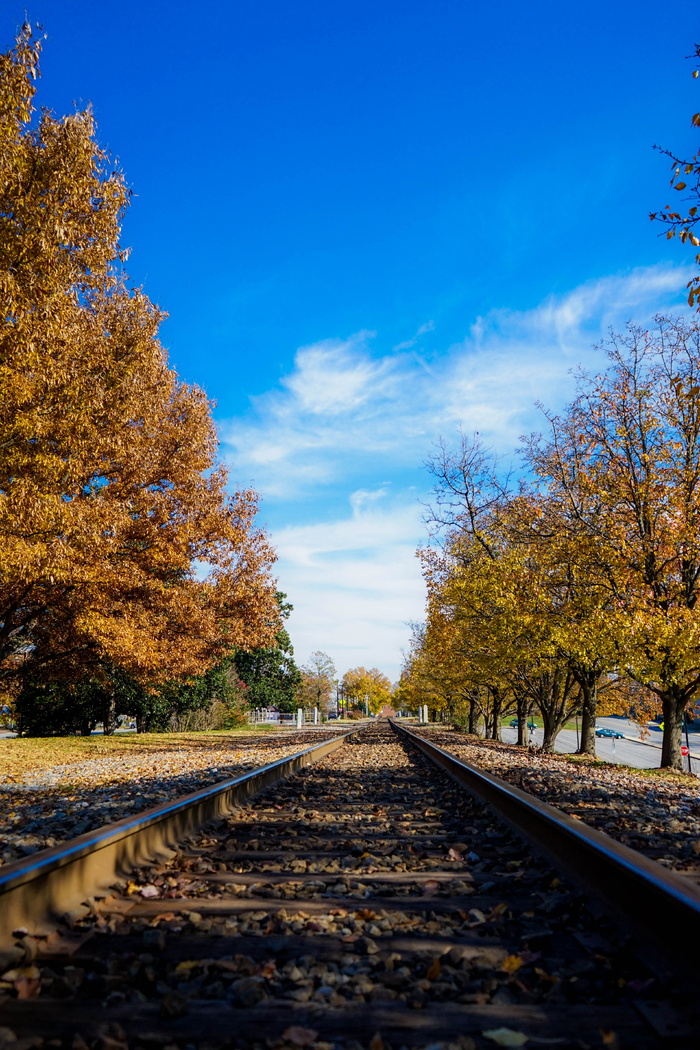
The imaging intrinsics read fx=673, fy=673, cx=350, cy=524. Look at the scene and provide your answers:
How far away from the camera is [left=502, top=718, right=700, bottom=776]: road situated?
57.3 meters

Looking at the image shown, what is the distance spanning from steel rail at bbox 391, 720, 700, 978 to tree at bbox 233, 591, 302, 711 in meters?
43.3

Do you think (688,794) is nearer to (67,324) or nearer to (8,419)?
(8,419)

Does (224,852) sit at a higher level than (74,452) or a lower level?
lower

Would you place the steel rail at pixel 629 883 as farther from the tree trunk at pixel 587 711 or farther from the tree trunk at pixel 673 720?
the tree trunk at pixel 587 711

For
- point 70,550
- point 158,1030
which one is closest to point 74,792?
point 70,550

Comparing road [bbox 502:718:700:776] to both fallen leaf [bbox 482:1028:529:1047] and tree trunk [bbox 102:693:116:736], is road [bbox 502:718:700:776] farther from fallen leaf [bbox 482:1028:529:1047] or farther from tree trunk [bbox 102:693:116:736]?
fallen leaf [bbox 482:1028:529:1047]

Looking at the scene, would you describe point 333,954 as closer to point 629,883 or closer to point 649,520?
point 629,883

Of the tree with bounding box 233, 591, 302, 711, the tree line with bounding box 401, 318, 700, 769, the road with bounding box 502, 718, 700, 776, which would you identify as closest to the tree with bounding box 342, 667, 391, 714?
the road with bounding box 502, 718, 700, 776

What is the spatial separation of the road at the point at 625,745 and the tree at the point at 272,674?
18.6 m

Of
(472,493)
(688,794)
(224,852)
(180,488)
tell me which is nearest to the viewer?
(224,852)

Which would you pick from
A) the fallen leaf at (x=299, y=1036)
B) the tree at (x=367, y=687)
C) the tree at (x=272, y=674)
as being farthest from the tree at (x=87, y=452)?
the tree at (x=367, y=687)

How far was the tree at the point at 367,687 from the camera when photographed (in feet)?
418

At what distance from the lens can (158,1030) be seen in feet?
6.98

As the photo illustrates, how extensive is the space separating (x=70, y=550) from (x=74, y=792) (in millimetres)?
4097
